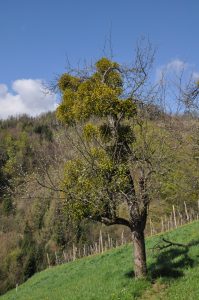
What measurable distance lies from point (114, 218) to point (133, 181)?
5.12ft

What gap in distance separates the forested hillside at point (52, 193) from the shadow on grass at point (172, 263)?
1.82 meters

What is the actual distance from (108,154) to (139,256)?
3502 millimetres

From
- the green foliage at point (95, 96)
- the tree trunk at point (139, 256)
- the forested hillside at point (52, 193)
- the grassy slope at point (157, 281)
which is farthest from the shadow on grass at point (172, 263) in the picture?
the green foliage at point (95, 96)

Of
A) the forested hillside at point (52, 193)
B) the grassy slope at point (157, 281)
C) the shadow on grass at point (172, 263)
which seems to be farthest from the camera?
the forested hillside at point (52, 193)

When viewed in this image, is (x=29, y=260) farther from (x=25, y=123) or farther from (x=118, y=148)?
(x=25, y=123)

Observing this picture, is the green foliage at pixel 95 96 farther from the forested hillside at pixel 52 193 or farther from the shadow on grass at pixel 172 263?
the shadow on grass at pixel 172 263

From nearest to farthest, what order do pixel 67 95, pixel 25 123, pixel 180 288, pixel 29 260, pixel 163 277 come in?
pixel 180 288 < pixel 163 277 < pixel 67 95 < pixel 29 260 < pixel 25 123

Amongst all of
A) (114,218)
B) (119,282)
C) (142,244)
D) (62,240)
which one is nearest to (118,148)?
(114,218)

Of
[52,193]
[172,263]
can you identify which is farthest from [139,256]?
[52,193]

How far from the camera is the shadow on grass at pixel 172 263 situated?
12678 millimetres

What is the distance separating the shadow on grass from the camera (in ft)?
41.6

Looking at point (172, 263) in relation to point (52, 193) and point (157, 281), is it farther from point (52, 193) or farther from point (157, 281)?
point (52, 193)

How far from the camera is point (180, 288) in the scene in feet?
36.3

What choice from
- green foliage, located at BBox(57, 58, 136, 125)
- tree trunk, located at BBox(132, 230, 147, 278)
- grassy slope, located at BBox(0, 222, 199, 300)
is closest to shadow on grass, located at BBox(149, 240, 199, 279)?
grassy slope, located at BBox(0, 222, 199, 300)
